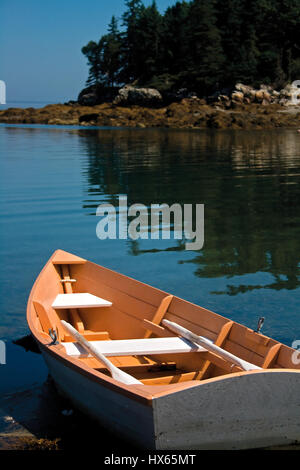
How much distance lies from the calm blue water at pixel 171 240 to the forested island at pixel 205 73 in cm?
4033

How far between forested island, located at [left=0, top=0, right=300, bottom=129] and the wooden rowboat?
62.3 metres

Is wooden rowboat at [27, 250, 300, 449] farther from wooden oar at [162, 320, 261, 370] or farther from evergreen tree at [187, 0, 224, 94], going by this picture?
evergreen tree at [187, 0, 224, 94]

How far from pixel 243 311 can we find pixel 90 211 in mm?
10031

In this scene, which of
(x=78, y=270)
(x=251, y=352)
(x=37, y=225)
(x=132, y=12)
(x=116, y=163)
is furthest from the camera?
(x=132, y=12)

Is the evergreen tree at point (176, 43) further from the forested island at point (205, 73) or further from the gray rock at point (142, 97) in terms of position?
the gray rock at point (142, 97)

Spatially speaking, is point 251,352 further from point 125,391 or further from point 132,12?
point 132,12

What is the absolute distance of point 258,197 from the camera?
861 inches

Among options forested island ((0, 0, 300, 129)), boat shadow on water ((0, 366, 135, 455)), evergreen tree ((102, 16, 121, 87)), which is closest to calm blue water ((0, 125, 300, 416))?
boat shadow on water ((0, 366, 135, 455))

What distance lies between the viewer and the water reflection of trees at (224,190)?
1319 centimetres

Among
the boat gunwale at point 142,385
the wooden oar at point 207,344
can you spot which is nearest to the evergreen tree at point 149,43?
the wooden oar at point 207,344

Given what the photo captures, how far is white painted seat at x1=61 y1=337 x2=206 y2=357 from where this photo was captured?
22.2 ft

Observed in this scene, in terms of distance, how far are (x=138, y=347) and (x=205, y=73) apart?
89813mm

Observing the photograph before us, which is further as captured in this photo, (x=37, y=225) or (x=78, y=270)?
(x=37, y=225)
